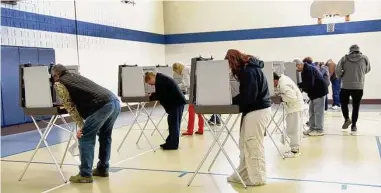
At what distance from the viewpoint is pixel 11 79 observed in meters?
7.53

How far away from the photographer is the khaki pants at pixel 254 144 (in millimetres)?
3598

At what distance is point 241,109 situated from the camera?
3574 millimetres

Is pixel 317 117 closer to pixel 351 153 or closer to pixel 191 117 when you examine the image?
pixel 351 153

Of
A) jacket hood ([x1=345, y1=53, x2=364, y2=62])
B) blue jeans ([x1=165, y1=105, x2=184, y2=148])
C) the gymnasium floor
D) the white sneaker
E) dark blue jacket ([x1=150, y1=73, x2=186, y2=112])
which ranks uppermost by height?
jacket hood ([x1=345, y1=53, x2=364, y2=62])

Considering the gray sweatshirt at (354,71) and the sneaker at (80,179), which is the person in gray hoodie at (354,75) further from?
the sneaker at (80,179)

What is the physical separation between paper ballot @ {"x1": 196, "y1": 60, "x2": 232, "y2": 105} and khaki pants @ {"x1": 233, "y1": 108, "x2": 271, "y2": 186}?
11.0 inches

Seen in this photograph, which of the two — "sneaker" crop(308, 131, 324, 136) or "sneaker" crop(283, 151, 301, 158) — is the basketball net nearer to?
"sneaker" crop(308, 131, 324, 136)

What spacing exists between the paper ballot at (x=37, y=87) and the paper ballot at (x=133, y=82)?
1569mm

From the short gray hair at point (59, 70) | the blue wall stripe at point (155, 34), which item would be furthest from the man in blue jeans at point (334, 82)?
the short gray hair at point (59, 70)

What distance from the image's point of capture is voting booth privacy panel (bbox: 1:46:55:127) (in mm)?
7359

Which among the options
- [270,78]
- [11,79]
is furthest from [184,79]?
[11,79]

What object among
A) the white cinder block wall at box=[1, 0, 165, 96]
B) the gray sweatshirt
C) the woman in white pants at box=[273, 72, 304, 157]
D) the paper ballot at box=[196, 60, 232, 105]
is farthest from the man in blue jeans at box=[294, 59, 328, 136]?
the white cinder block wall at box=[1, 0, 165, 96]

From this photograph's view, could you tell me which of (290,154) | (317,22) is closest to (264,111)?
(290,154)

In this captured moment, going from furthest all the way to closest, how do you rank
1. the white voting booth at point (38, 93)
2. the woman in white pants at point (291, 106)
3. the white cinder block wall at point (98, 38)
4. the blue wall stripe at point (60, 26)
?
1. the white cinder block wall at point (98, 38)
2. the blue wall stripe at point (60, 26)
3. the woman in white pants at point (291, 106)
4. the white voting booth at point (38, 93)
